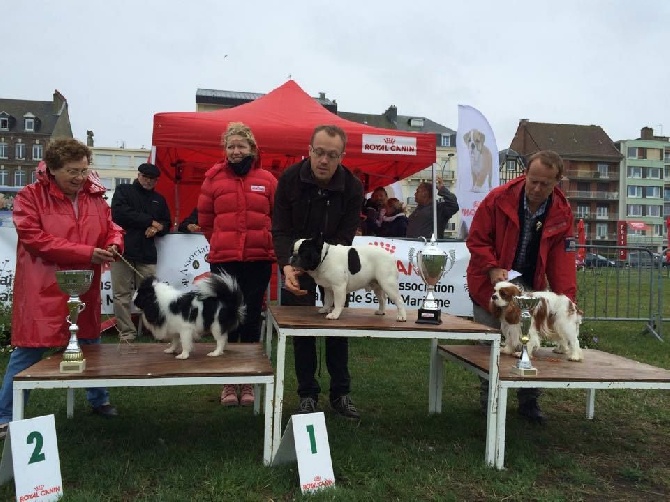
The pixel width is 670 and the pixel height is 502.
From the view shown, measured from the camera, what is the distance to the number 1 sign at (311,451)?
282 centimetres

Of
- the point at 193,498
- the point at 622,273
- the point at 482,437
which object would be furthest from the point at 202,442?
the point at 622,273

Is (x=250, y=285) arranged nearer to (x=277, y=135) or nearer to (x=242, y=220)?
(x=242, y=220)

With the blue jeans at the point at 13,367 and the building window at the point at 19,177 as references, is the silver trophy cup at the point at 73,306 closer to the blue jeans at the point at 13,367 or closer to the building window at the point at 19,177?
the blue jeans at the point at 13,367

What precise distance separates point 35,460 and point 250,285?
201cm

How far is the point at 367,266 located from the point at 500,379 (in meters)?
0.99

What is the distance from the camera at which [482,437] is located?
376cm

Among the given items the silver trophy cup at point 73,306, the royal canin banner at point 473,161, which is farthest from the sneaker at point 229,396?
the royal canin banner at point 473,161

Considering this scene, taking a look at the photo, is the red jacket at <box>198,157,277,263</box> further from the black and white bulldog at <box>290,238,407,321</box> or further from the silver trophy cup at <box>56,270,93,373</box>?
the silver trophy cup at <box>56,270,93,373</box>

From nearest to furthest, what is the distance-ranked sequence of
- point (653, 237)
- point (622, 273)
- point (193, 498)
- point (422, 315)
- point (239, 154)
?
point (193, 498) → point (422, 315) → point (239, 154) → point (622, 273) → point (653, 237)

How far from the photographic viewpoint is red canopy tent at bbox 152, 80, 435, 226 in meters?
7.38

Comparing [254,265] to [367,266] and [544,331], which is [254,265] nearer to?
[367,266]

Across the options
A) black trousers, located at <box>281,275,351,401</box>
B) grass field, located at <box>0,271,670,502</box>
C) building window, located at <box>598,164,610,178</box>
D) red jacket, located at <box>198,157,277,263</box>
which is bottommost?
grass field, located at <box>0,271,670,502</box>

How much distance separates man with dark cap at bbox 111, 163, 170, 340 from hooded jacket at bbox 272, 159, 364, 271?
3349 mm

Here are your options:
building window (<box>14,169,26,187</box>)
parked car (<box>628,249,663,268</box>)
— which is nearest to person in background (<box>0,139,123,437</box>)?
parked car (<box>628,249,663,268</box>)
